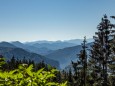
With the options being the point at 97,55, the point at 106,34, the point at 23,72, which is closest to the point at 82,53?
the point at 97,55

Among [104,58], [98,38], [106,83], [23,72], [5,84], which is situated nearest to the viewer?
[5,84]

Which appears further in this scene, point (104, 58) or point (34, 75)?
point (104, 58)

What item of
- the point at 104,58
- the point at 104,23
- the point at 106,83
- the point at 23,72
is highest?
the point at 104,23

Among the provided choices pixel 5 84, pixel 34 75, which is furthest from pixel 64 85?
pixel 5 84

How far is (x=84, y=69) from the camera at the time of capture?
163 ft

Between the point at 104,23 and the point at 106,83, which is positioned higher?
the point at 104,23

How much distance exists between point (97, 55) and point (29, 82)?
48.1 meters

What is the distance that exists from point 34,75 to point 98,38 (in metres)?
49.1

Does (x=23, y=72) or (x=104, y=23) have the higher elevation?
(x=104, y=23)

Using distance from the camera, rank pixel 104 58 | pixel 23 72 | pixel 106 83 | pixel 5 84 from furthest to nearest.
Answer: pixel 104 58, pixel 106 83, pixel 23 72, pixel 5 84

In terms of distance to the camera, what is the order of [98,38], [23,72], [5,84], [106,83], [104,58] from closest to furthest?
[5,84], [23,72], [106,83], [104,58], [98,38]

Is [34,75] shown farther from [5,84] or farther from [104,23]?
[104,23]

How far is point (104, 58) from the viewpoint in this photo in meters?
48.3

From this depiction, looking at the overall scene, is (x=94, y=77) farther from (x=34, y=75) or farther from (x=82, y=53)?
(x=34, y=75)
